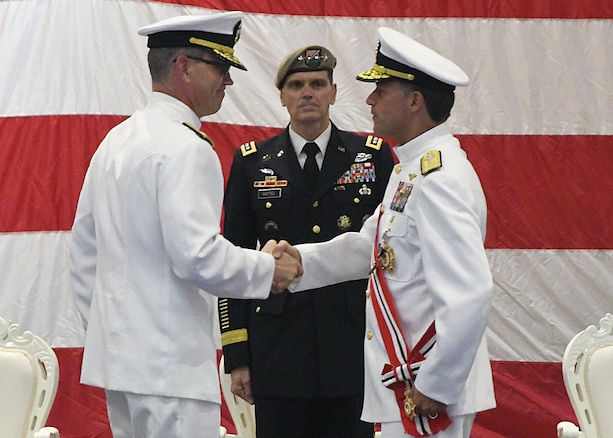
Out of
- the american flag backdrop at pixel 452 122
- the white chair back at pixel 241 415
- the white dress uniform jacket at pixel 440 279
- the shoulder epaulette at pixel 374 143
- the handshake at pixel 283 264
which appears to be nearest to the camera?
the white dress uniform jacket at pixel 440 279

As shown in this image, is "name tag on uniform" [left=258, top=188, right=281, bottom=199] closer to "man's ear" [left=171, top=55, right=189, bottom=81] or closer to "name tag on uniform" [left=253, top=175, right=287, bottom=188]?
"name tag on uniform" [left=253, top=175, right=287, bottom=188]

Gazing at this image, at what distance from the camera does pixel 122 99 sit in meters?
3.68

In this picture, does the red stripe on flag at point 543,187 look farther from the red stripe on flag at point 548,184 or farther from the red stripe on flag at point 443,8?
the red stripe on flag at point 443,8

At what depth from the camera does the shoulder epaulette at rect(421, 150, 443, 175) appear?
2.09 m

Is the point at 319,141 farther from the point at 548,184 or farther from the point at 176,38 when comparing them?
the point at 548,184

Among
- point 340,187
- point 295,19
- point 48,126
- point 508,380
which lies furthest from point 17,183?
point 508,380

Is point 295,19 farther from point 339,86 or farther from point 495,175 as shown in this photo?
point 495,175

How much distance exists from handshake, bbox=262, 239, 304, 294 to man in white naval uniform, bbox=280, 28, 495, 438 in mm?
263

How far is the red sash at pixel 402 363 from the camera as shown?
2.03 meters

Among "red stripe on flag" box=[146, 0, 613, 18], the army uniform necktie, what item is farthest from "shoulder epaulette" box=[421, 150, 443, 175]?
"red stripe on flag" box=[146, 0, 613, 18]

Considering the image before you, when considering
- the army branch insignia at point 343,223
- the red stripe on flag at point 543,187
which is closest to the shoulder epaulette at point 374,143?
the army branch insignia at point 343,223

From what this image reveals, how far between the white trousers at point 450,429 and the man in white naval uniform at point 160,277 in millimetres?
364

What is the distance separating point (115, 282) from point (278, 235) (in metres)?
0.76

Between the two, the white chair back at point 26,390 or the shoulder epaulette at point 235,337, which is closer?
the shoulder epaulette at point 235,337
